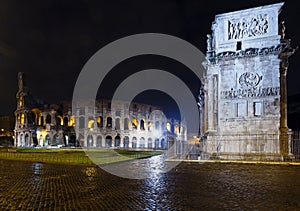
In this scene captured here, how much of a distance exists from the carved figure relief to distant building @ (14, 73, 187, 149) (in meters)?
38.1

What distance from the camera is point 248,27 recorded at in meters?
20.5

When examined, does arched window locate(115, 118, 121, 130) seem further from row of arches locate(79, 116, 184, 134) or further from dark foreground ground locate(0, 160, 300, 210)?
dark foreground ground locate(0, 160, 300, 210)

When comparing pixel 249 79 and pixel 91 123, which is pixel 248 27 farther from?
pixel 91 123

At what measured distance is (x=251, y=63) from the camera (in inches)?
800

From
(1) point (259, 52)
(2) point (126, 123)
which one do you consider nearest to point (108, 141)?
(2) point (126, 123)

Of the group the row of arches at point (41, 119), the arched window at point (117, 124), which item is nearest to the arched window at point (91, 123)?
the row of arches at point (41, 119)

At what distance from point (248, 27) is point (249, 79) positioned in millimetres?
3827

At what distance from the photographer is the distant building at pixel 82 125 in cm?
5988

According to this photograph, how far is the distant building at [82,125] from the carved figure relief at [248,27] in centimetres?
3807

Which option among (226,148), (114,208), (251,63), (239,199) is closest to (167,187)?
(239,199)

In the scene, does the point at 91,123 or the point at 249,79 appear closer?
the point at 249,79

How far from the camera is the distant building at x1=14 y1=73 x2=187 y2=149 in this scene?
59.9 metres

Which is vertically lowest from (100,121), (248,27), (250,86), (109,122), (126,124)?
(126,124)

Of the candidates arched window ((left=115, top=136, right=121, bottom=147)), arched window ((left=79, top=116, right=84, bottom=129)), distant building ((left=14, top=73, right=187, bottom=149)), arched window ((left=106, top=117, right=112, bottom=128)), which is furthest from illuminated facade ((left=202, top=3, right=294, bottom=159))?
arched window ((left=79, top=116, right=84, bottom=129))
